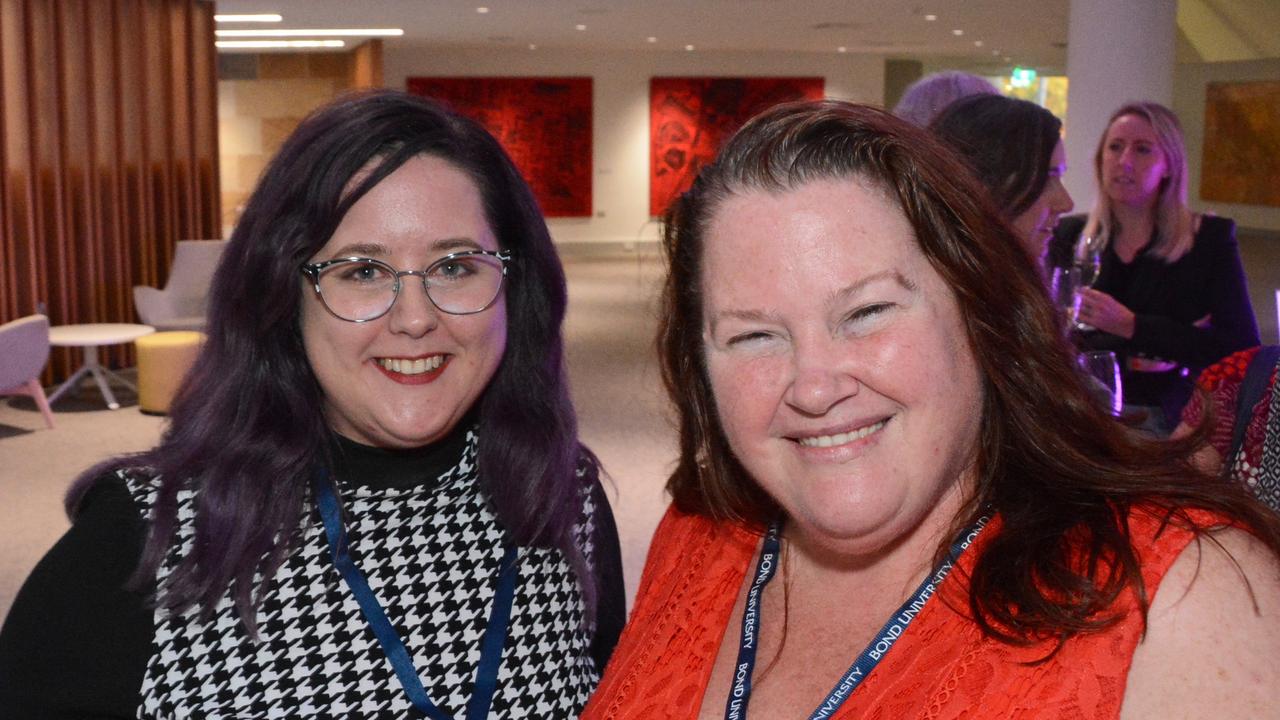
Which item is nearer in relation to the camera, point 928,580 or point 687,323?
point 928,580

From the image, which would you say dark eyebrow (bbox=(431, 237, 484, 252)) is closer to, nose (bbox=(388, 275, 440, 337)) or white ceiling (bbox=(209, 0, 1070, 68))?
nose (bbox=(388, 275, 440, 337))

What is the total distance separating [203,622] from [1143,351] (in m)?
2.70

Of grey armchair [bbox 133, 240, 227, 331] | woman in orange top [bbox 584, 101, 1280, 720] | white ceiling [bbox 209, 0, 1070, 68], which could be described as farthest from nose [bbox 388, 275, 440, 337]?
white ceiling [bbox 209, 0, 1070, 68]

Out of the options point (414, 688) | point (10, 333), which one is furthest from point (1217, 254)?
point (10, 333)

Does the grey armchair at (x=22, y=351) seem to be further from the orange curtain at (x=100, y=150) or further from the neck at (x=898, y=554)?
the neck at (x=898, y=554)

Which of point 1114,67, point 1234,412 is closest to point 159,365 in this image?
point 1114,67

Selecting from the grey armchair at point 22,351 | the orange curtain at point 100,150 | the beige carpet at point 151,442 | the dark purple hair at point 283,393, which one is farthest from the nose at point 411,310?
the orange curtain at point 100,150

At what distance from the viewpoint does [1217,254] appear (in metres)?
3.78

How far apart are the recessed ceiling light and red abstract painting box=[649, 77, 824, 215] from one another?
854 cm

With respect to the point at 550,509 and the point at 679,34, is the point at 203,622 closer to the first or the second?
the point at 550,509

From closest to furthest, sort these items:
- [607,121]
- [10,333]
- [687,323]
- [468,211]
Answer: [687,323] < [468,211] < [10,333] < [607,121]

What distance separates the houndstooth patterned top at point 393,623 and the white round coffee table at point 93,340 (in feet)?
27.9

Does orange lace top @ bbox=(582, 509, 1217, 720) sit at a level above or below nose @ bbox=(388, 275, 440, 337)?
below

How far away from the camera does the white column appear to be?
8.21 meters
